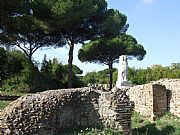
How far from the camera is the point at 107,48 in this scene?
3441cm

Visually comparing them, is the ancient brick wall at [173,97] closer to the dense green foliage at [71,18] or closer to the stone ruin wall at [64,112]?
the stone ruin wall at [64,112]

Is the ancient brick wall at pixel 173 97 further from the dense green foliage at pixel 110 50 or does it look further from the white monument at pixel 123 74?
the dense green foliage at pixel 110 50

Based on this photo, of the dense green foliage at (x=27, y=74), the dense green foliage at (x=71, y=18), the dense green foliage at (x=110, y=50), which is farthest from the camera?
the dense green foliage at (x=110, y=50)

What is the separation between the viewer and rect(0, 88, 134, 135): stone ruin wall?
24.8ft

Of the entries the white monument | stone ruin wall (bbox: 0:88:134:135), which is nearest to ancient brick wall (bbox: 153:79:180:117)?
stone ruin wall (bbox: 0:88:134:135)

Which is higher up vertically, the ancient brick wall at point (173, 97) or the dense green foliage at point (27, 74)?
the dense green foliage at point (27, 74)

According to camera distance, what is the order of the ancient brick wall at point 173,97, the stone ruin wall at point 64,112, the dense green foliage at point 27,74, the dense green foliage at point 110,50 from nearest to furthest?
the stone ruin wall at point 64,112, the ancient brick wall at point 173,97, the dense green foliage at point 27,74, the dense green foliage at point 110,50

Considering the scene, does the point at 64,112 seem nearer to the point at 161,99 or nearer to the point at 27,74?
the point at 161,99

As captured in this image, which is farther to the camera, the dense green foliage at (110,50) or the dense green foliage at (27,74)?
the dense green foliage at (110,50)

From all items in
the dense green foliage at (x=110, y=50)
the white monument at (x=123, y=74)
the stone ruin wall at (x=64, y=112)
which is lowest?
the stone ruin wall at (x=64, y=112)

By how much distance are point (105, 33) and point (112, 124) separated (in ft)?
68.6

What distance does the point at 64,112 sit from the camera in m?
8.55

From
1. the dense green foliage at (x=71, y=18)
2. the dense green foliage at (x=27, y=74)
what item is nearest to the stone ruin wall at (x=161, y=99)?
the dense green foliage at (x=71, y=18)

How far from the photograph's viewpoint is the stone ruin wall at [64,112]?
7559mm
